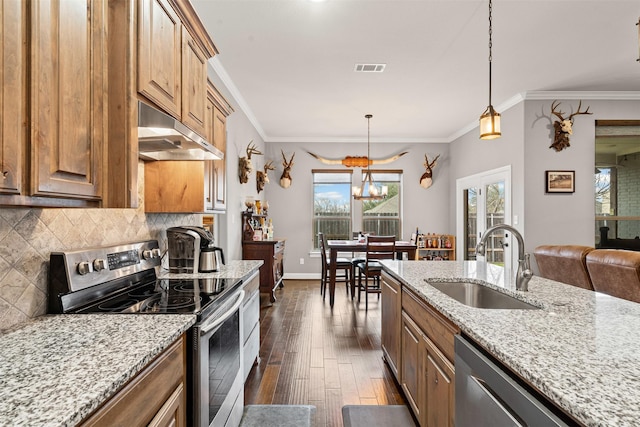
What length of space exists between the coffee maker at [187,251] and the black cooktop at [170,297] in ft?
0.77

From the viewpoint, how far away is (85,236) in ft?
5.43

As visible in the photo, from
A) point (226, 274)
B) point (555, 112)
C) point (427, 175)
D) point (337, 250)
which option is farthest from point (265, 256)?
point (555, 112)

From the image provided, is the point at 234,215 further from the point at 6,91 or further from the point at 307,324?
the point at 6,91

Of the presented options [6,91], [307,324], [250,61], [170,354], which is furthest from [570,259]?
[6,91]

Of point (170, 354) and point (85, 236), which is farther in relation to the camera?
point (85, 236)

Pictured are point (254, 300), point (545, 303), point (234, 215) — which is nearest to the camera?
point (545, 303)

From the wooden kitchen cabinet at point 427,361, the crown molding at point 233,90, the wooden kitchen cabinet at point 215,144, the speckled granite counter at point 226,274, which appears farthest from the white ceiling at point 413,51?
the wooden kitchen cabinet at point 427,361

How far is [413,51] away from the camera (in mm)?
3398

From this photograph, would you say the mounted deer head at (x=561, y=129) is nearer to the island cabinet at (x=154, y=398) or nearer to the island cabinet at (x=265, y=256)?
the island cabinet at (x=265, y=256)

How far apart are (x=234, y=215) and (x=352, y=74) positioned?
7.52 feet

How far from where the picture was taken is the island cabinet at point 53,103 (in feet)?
3.00

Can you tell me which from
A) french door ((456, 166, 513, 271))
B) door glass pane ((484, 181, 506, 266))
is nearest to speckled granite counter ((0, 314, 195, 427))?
french door ((456, 166, 513, 271))

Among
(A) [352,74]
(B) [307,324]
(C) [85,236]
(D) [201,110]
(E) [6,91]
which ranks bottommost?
(B) [307,324]

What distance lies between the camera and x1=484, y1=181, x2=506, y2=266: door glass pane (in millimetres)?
5242
